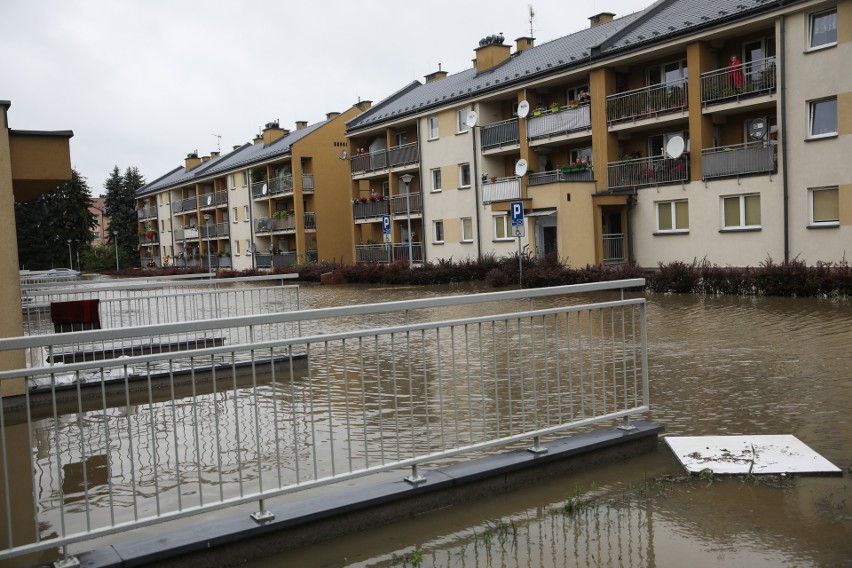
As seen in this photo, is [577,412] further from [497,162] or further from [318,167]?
[318,167]

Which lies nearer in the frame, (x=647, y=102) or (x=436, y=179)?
(x=647, y=102)

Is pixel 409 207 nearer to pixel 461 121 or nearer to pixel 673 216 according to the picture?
pixel 461 121

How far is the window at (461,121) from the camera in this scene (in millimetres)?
39562

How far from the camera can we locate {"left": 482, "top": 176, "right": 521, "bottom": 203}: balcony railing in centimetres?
3434

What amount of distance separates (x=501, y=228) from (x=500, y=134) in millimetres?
4654

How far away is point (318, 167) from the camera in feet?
178

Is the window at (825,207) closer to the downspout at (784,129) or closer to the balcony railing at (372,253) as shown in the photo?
the downspout at (784,129)

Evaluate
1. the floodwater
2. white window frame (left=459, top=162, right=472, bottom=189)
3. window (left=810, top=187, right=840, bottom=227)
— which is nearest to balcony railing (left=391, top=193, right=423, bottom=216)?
white window frame (left=459, top=162, right=472, bottom=189)

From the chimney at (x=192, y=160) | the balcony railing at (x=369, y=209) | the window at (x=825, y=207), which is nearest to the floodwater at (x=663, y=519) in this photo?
the window at (x=825, y=207)

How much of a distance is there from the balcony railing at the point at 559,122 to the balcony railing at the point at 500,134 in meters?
1.17

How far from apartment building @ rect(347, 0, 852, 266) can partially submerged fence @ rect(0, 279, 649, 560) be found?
1519 centimetres


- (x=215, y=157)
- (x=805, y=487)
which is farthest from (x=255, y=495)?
(x=215, y=157)

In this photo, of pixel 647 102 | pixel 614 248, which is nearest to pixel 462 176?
pixel 614 248

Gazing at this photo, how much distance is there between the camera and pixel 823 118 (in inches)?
942
